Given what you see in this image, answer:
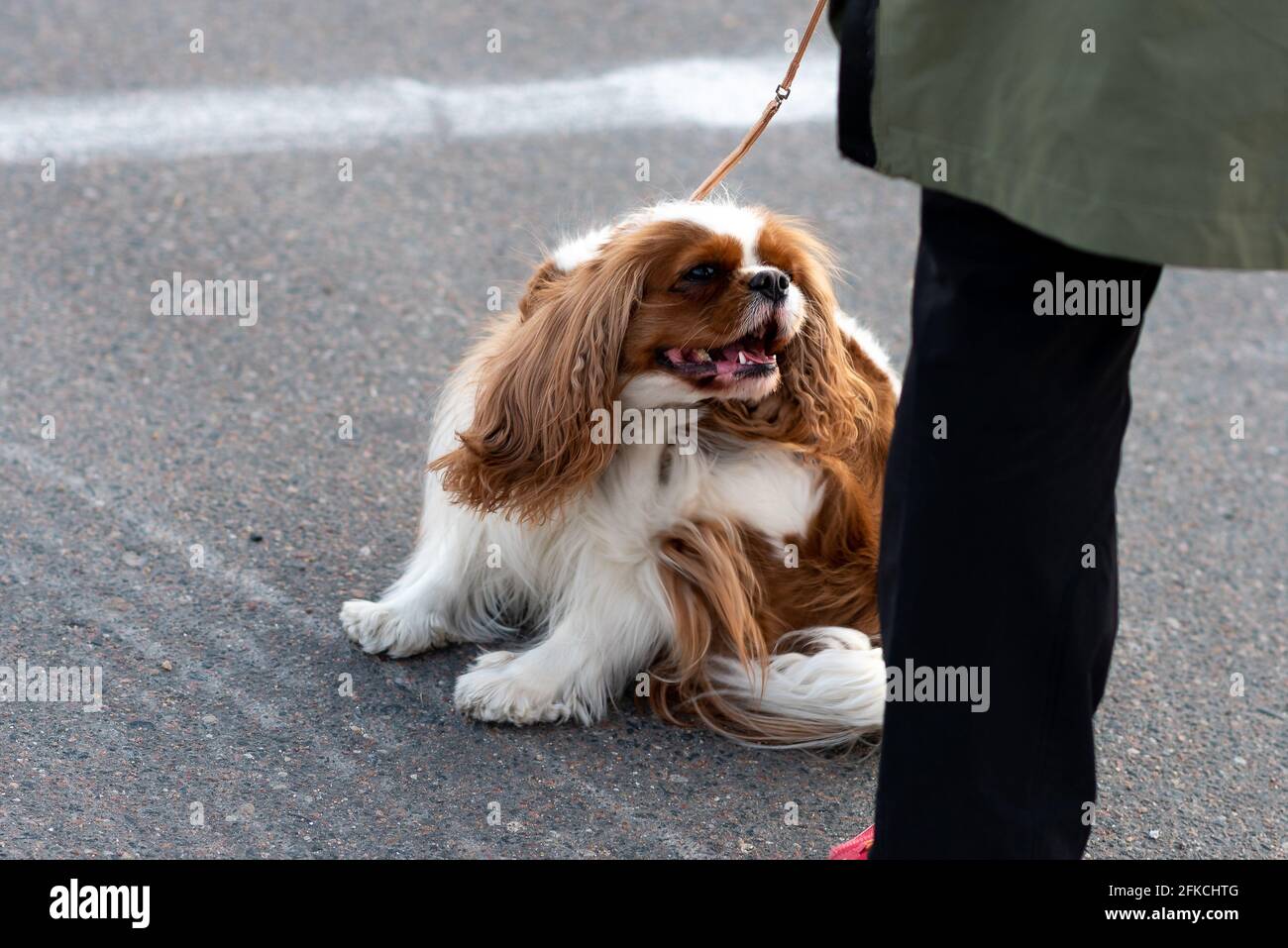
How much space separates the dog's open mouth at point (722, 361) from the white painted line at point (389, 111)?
3.16 metres

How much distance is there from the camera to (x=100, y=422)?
13.6 feet

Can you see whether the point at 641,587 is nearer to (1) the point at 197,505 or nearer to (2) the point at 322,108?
(1) the point at 197,505

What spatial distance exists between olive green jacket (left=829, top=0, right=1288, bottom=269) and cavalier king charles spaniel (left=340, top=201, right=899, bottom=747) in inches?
39.2

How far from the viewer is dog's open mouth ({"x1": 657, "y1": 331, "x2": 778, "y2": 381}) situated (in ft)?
9.96

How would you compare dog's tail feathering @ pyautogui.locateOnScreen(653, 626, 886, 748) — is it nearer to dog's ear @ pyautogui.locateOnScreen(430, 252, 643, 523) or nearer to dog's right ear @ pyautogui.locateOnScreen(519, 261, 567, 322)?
dog's ear @ pyautogui.locateOnScreen(430, 252, 643, 523)

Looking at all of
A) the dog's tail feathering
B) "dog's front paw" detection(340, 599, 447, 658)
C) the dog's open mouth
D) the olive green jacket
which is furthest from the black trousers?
"dog's front paw" detection(340, 599, 447, 658)

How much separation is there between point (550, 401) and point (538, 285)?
358 millimetres

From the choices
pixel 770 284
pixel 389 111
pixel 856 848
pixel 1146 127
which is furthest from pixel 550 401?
pixel 389 111

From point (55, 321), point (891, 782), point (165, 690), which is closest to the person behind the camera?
point (891, 782)

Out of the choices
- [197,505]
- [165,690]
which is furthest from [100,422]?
[165,690]

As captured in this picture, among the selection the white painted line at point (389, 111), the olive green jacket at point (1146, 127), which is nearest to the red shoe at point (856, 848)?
the olive green jacket at point (1146, 127)

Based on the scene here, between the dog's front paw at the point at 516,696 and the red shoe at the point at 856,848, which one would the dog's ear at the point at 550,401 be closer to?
the dog's front paw at the point at 516,696
